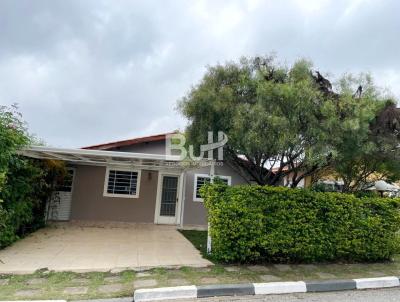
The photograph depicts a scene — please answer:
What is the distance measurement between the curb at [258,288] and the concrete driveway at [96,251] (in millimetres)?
1459

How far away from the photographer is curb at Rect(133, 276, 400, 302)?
15.9ft

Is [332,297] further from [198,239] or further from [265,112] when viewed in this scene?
[198,239]

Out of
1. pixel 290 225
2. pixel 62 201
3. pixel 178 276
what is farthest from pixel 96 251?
pixel 62 201

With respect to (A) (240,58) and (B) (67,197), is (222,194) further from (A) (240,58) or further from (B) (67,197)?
(B) (67,197)

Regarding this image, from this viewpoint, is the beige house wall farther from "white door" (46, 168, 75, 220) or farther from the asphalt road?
the asphalt road

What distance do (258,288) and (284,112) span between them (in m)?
3.33

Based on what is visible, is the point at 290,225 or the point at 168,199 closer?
the point at 290,225

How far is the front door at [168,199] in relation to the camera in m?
13.0

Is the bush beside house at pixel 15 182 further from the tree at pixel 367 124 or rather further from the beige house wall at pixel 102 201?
the tree at pixel 367 124

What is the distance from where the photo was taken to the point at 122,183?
1285cm

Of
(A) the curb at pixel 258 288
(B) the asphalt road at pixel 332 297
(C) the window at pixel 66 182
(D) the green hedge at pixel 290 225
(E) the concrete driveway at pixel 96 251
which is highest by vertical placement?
(C) the window at pixel 66 182

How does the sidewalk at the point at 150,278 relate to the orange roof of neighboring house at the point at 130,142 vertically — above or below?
below

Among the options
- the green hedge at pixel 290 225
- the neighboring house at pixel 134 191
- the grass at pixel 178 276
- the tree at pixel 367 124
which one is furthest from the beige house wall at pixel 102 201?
the tree at pixel 367 124

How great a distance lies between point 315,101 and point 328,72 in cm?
119
